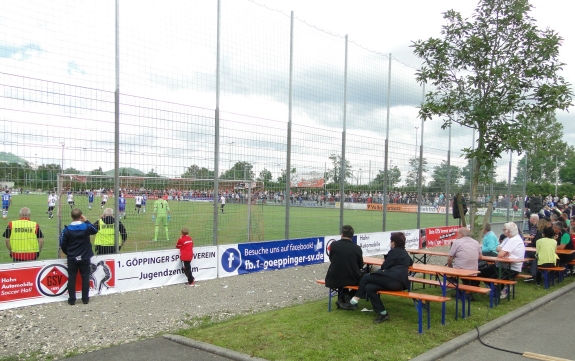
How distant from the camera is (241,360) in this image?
5266 millimetres

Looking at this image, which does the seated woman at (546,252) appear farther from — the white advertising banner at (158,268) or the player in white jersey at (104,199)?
the player in white jersey at (104,199)

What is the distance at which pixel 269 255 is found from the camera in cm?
1155

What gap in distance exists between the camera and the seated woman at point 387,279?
22.3ft

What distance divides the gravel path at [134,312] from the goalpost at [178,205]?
110 centimetres

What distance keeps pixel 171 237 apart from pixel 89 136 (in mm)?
2673

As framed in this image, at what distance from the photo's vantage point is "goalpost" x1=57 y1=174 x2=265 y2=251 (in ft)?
28.7

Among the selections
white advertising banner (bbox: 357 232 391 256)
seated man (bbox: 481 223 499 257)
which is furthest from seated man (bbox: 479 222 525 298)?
white advertising banner (bbox: 357 232 391 256)

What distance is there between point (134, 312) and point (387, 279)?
4.20 meters

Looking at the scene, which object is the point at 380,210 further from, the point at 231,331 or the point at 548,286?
the point at 231,331

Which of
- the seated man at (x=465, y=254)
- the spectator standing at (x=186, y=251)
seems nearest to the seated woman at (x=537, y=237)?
the seated man at (x=465, y=254)

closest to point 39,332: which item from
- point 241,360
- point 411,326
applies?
point 241,360

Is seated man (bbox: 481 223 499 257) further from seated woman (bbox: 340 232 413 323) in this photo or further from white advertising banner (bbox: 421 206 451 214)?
white advertising banner (bbox: 421 206 451 214)

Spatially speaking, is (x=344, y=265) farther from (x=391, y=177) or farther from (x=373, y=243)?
(x=391, y=177)

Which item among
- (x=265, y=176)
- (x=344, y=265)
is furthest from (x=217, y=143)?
(x=344, y=265)
